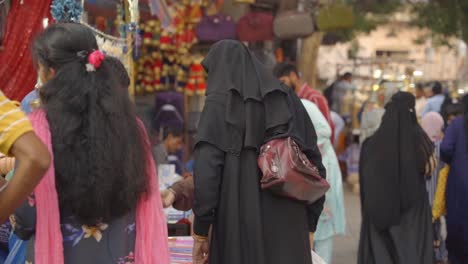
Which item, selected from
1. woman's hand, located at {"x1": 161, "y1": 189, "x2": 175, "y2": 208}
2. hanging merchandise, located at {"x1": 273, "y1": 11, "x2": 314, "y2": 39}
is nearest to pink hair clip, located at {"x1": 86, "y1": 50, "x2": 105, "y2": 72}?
woman's hand, located at {"x1": 161, "y1": 189, "x2": 175, "y2": 208}

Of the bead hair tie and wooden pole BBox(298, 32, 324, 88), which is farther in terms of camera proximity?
wooden pole BBox(298, 32, 324, 88)

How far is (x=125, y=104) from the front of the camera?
2969mm

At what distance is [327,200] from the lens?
6680 mm

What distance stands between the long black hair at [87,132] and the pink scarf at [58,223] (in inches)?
1.9

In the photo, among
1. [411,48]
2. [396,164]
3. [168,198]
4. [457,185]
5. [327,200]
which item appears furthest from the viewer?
[411,48]

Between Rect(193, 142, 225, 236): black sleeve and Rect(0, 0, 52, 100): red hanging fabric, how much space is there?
214 cm

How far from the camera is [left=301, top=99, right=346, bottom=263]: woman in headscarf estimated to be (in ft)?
21.3

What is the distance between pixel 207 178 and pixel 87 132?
1017 millimetres

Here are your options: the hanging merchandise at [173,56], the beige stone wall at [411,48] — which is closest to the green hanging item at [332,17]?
the hanging merchandise at [173,56]

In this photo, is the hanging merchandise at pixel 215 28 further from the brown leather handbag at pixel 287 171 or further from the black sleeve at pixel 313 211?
the brown leather handbag at pixel 287 171

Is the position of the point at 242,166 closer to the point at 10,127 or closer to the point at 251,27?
the point at 10,127

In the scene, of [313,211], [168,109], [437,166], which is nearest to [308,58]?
[168,109]

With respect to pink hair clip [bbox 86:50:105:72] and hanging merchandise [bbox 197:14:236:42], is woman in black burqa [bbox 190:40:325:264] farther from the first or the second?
hanging merchandise [bbox 197:14:236:42]

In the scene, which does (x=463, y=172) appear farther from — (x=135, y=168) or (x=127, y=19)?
(x=135, y=168)
